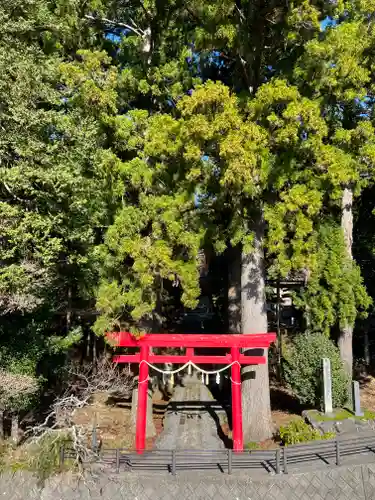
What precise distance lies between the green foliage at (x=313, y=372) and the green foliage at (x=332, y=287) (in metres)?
1.21

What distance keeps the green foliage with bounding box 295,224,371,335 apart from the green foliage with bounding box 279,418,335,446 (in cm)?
369

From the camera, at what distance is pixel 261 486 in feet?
24.6

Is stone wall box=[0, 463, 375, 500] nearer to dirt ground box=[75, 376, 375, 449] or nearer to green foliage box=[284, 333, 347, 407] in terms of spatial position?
dirt ground box=[75, 376, 375, 449]

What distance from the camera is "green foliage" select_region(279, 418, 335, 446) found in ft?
29.6

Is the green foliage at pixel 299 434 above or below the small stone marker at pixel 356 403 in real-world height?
below

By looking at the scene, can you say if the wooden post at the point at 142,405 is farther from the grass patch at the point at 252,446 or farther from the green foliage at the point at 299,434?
the green foliage at the point at 299,434

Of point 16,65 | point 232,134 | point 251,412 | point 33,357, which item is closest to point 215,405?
point 251,412

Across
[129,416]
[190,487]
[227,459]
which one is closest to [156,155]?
[227,459]

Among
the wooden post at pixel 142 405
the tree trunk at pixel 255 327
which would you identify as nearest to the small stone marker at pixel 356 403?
the tree trunk at pixel 255 327

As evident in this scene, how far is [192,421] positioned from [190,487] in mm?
5144

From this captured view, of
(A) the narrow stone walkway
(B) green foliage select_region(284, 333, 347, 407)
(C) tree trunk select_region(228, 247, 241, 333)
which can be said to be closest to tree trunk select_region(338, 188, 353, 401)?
(B) green foliage select_region(284, 333, 347, 407)

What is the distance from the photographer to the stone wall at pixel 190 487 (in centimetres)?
745

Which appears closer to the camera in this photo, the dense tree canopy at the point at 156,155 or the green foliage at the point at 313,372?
the dense tree canopy at the point at 156,155

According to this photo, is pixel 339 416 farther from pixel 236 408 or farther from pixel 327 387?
pixel 236 408
